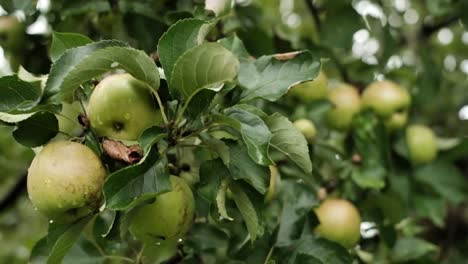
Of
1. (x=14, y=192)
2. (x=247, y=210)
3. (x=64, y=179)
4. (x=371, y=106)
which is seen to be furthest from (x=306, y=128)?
(x=14, y=192)

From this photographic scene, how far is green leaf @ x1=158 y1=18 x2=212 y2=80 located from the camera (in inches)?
47.0

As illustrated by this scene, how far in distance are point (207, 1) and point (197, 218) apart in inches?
23.2

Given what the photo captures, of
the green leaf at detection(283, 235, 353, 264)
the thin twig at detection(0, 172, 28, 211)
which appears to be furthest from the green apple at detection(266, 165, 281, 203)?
the thin twig at detection(0, 172, 28, 211)

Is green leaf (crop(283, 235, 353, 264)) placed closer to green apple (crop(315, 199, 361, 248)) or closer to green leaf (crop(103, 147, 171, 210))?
green apple (crop(315, 199, 361, 248))

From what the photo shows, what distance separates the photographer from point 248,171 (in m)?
1.27

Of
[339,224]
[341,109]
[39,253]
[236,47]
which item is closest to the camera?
[236,47]

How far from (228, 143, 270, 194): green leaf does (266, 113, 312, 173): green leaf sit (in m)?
0.06

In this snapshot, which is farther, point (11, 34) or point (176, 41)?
point (11, 34)

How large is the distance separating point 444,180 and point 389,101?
0.33 metres

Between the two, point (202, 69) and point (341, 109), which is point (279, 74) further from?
point (341, 109)

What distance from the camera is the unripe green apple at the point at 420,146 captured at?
7.49 feet

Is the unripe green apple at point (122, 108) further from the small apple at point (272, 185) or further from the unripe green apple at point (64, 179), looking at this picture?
the small apple at point (272, 185)

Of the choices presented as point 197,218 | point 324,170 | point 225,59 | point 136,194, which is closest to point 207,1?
point 225,59

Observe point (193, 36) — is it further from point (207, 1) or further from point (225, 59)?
point (207, 1)
